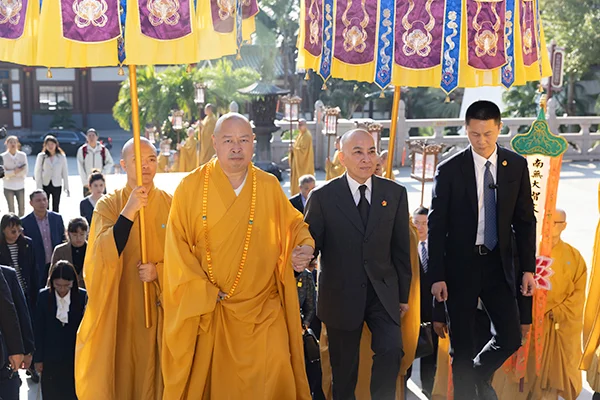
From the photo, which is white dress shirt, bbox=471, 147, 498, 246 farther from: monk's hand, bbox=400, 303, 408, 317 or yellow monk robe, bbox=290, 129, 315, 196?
yellow monk robe, bbox=290, 129, 315, 196

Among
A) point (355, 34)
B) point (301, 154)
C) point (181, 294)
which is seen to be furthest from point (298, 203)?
point (301, 154)

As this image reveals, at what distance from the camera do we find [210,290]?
474 cm

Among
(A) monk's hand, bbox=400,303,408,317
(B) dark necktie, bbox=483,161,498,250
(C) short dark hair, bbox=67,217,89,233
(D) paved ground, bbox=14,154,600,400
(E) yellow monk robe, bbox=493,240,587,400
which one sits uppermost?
(B) dark necktie, bbox=483,161,498,250

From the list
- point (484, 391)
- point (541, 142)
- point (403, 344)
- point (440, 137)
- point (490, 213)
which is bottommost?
point (484, 391)

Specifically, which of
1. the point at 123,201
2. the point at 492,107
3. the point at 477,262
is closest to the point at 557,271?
the point at 477,262

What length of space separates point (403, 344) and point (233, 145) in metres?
1.80

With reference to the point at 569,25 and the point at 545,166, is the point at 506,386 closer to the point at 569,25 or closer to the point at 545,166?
the point at 545,166

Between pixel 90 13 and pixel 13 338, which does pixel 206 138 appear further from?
pixel 90 13

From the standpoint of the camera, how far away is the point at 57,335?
19.2ft

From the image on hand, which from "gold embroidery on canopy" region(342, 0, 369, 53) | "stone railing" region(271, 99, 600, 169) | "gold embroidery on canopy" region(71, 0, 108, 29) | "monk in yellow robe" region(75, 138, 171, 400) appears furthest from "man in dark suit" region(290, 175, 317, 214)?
"stone railing" region(271, 99, 600, 169)

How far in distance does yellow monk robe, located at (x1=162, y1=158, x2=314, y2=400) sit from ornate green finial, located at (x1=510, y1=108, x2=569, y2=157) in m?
1.83

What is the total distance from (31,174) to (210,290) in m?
20.8

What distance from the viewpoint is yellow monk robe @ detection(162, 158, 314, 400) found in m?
4.77

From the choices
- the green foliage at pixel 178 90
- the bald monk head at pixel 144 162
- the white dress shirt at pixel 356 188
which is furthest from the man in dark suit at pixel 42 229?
the green foliage at pixel 178 90
